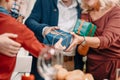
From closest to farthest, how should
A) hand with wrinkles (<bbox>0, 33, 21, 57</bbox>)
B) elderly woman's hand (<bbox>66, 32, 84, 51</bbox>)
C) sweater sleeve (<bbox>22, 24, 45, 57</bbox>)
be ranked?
1. hand with wrinkles (<bbox>0, 33, 21, 57</bbox>)
2. sweater sleeve (<bbox>22, 24, 45, 57</bbox>)
3. elderly woman's hand (<bbox>66, 32, 84, 51</bbox>)

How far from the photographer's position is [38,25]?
112 centimetres

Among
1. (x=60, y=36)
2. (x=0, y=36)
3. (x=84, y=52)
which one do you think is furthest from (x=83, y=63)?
(x=0, y=36)

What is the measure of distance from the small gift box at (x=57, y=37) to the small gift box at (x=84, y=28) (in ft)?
0.38

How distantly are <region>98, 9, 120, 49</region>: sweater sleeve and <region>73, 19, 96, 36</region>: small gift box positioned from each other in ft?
0.18

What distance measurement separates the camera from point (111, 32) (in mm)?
1087

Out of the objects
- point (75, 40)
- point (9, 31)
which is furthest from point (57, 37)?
point (9, 31)

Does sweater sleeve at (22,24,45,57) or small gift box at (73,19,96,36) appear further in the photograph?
small gift box at (73,19,96,36)

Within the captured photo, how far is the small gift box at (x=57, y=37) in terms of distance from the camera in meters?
0.98

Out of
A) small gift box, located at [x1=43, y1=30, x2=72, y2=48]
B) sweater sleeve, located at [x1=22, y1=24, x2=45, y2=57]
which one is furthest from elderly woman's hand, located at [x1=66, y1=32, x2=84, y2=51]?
sweater sleeve, located at [x1=22, y1=24, x2=45, y2=57]

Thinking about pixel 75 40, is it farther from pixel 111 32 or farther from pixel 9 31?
pixel 9 31

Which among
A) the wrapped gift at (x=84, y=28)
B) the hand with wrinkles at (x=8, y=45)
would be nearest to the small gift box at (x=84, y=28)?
the wrapped gift at (x=84, y=28)

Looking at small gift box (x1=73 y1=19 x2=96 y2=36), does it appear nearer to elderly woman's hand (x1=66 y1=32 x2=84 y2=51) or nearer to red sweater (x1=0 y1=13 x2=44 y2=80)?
elderly woman's hand (x1=66 y1=32 x2=84 y2=51)

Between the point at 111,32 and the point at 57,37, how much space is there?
233mm

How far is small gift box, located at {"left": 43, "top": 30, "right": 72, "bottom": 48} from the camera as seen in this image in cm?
98
